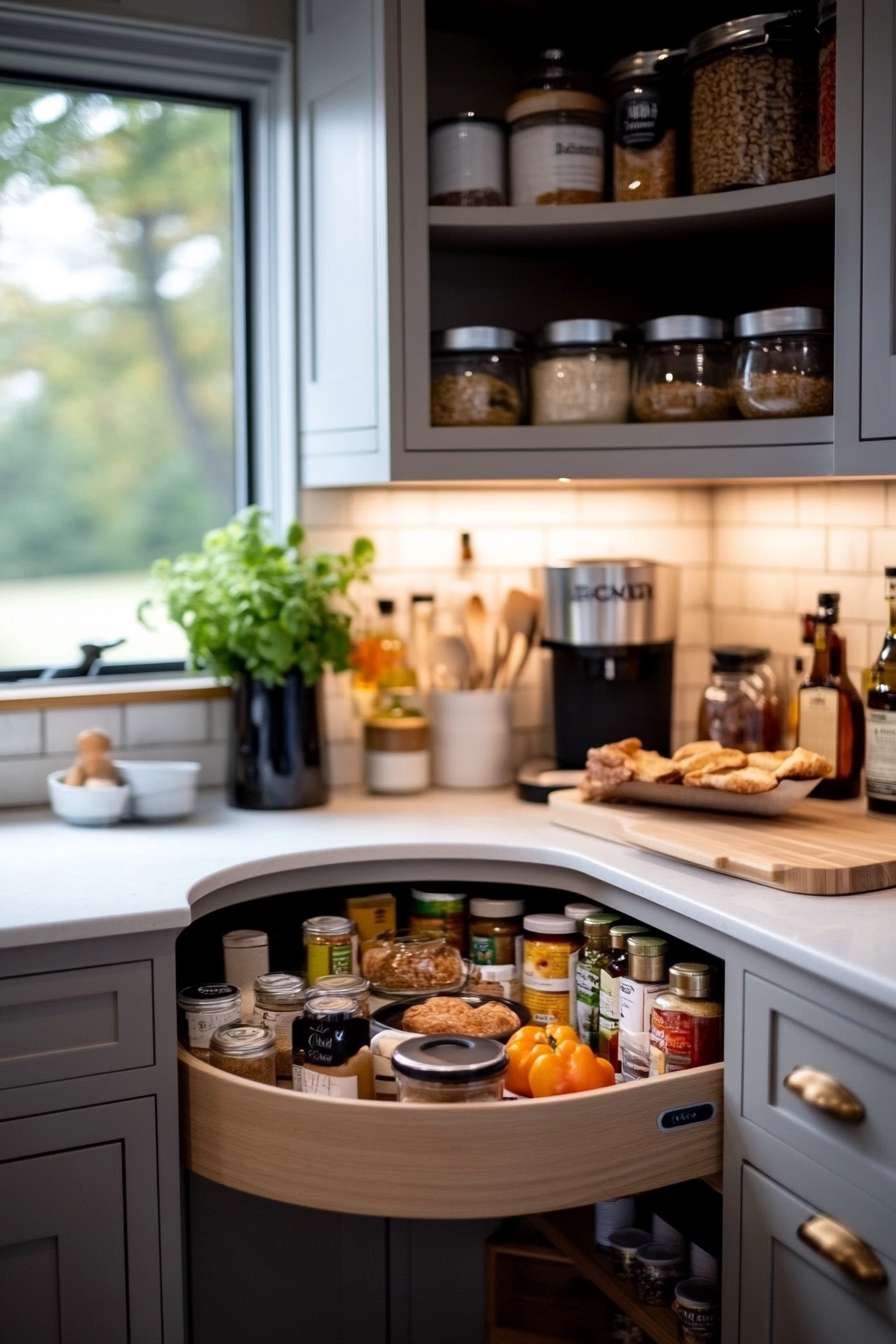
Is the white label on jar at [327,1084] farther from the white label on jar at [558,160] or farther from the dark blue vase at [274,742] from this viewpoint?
the white label on jar at [558,160]

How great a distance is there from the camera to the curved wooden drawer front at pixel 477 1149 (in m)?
1.56

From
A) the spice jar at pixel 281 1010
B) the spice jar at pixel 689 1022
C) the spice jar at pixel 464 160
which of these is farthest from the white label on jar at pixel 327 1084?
the spice jar at pixel 464 160

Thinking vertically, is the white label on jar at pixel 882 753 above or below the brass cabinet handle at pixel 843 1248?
above

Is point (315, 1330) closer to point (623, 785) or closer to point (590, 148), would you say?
point (623, 785)

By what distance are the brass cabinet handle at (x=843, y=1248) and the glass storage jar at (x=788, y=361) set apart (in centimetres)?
120

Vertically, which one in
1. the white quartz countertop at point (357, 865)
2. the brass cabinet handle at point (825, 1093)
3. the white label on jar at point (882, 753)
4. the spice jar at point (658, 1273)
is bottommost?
the spice jar at point (658, 1273)

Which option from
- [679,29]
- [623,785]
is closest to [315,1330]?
[623,785]

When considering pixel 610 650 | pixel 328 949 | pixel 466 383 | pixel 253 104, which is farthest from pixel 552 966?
pixel 253 104

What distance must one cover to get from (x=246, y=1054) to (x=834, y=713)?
112 centimetres

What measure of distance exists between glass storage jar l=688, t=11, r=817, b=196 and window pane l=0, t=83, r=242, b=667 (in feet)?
3.08

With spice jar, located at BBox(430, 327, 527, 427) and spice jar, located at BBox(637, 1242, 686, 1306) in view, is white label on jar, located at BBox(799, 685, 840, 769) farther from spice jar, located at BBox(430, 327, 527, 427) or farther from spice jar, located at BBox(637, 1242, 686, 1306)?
spice jar, located at BBox(637, 1242, 686, 1306)

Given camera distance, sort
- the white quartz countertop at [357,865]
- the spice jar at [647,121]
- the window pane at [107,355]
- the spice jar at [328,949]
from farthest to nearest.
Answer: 1. the window pane at [107,355]
2. the spice jar at [647,121]
3. the spice jar at [328,949]
4. the white quartz countertop at [357,865]

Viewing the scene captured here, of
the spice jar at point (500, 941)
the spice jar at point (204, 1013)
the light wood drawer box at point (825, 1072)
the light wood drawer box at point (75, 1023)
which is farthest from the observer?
the spice jar at point (500, 941)

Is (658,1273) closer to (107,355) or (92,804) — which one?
(92,804)
